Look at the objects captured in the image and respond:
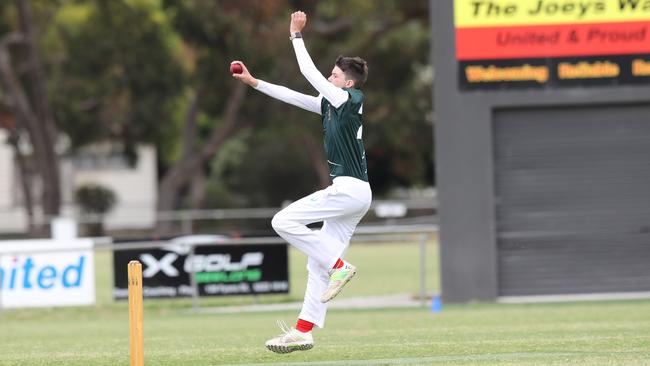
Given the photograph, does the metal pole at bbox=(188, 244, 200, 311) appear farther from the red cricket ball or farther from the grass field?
the red cricket ball

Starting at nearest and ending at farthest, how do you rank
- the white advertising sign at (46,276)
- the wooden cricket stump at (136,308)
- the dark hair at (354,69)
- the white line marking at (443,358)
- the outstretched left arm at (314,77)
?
1. the wooden cricket stump at (136,308)
2. the white line marking at (443,358)
3. the outstretched left arm at (314,77)
4. the dark hair at (354,69)
5. the white advertising sign at (46,276)

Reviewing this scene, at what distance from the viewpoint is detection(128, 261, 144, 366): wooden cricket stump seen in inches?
327

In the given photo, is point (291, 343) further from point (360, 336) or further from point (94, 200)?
point (94, 200)

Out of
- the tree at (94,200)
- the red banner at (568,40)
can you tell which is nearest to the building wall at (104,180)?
the tree at (94,200)

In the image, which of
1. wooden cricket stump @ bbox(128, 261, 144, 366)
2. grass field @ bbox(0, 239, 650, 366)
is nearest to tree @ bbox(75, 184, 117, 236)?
grass field @ bbox(0, 239, 650, 366)

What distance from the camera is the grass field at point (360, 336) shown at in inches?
410

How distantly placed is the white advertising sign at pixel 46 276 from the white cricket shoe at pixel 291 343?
10.2 m

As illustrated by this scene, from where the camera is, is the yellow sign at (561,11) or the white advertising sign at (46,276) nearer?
the yellow sign at (561,11)

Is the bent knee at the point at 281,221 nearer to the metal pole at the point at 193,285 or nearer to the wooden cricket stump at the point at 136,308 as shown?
the wooden cricket stump at the point at 136,308

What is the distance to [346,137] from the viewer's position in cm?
1038

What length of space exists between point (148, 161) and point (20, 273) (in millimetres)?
43879

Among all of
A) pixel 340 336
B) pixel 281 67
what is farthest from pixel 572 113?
pixel 281 67

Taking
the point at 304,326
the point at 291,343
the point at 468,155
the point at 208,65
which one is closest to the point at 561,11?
the point at 468,155

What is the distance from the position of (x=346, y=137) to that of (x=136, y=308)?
2687 millimetres
